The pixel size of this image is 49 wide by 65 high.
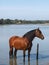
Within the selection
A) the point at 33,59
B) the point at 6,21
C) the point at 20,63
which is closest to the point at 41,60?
the point at 33,59

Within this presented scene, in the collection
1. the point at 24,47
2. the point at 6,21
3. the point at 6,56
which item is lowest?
the point at 6,21

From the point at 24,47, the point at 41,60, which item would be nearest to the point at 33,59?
the point at 41,60

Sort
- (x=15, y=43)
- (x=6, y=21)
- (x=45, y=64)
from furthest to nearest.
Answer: (x=6, y=21)
(x=15, y=43)
(x=45, y=64)

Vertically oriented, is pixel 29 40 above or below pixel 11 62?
above

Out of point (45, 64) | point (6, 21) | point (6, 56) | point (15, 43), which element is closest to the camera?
point (45, 64)

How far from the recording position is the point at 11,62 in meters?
13.5

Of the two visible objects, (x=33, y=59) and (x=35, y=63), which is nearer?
(x=35, y=63)

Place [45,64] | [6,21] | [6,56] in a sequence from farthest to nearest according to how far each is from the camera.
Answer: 1. [6,21]
2. [6,56]
3. [45,64]

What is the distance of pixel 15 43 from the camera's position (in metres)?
13.9

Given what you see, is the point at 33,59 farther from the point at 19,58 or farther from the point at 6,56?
the point at 6,56

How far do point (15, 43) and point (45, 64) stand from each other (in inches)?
78.2

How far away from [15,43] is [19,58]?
1159 mm

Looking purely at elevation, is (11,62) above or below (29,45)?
below

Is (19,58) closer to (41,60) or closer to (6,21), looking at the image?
(41,60)
